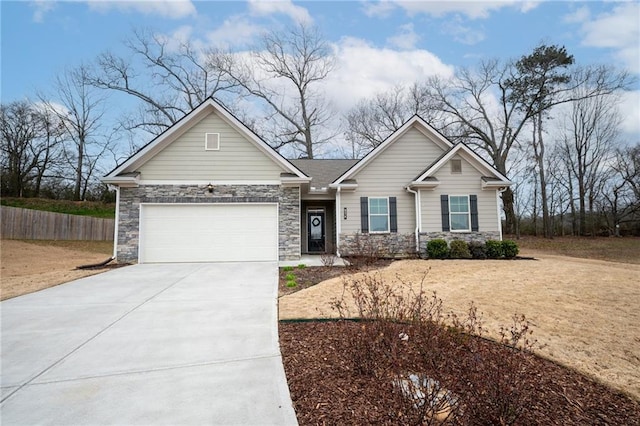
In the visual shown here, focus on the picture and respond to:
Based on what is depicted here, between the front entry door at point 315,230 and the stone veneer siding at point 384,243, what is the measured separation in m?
2.81

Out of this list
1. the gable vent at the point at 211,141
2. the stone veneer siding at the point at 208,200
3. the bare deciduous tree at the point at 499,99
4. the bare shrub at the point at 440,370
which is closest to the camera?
the bare shrub at the point at 440,370

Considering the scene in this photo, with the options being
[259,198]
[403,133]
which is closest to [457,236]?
[403,133]

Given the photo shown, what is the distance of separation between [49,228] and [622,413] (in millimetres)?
25836

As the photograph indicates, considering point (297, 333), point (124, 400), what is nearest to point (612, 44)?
Answer: point (297, 333)

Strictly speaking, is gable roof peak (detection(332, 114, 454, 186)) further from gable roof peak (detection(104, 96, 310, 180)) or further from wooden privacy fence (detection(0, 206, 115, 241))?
wooden privacy fence (detection(0, 206, 115, 241))

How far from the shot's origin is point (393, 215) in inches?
511

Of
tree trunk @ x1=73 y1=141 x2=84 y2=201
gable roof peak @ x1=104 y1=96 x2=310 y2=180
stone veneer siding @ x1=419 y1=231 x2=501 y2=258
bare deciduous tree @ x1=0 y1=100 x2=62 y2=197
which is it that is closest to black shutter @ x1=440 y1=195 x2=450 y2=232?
stone veneer siding @ x1=419 y1=231 x2=501 y2=258

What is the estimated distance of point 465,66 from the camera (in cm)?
2380

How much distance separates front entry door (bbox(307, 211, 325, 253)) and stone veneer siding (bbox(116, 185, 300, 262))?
3.68 m

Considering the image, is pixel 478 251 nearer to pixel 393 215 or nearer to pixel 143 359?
pixel 393 215

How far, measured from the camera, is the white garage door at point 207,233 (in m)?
11.3

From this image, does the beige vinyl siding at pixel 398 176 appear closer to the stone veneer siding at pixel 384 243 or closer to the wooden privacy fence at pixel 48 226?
the stone veneer siding at pixel 384 243

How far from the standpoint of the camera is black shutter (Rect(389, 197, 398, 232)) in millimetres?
12906

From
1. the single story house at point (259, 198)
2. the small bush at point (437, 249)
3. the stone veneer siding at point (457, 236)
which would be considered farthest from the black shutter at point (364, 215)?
the small bush at point (437, 249)
